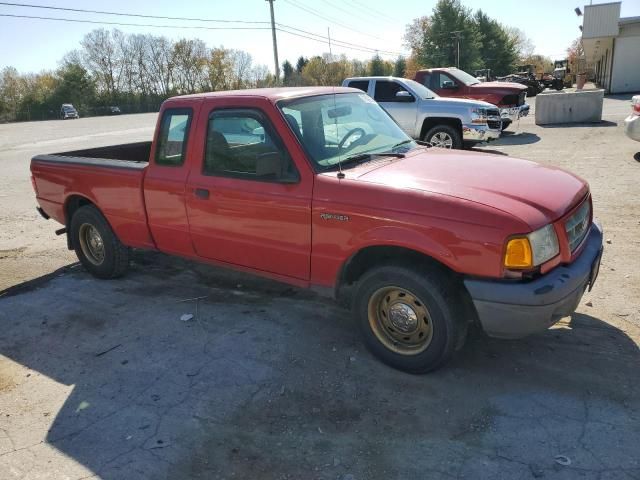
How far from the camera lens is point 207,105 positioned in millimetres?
4285

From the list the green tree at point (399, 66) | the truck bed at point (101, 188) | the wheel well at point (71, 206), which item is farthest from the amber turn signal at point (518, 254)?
the green tree at point (399, 66)

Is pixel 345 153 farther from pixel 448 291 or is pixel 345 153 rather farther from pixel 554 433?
pixel 554 433

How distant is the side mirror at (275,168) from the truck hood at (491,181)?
1.50ft

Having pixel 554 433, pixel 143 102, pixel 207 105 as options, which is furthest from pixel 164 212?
pixel 143 102

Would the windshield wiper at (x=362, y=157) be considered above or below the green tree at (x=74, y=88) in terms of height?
below

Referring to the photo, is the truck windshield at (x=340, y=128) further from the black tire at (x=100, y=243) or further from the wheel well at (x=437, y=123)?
the wheel well at (x=437, y=123)

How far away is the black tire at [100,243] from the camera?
5375mm

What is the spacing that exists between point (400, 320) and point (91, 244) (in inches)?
153

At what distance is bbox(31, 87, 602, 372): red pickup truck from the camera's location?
3.02 m

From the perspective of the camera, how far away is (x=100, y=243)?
5609 mm

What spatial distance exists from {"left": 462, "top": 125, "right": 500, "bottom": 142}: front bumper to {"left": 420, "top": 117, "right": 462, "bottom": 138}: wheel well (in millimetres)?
196

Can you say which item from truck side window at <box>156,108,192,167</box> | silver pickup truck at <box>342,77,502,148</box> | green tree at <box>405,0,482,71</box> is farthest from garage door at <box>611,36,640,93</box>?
truck side window at <box>156,108,192,167</box>

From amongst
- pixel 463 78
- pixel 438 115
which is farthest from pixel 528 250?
pixel 463 78

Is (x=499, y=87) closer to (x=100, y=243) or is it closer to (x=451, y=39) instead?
(x=100, y=243)
